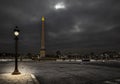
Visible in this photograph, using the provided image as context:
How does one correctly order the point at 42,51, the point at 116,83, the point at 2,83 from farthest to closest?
the point at 42,51 → the point at 116,83 → the point at 2,83

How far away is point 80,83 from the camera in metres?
10.8

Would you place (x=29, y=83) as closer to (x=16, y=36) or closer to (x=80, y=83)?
(x=80, y=83)

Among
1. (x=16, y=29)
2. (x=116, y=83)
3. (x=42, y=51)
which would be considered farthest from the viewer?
(x=42, y=51)

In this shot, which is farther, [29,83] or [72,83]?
[72,83]

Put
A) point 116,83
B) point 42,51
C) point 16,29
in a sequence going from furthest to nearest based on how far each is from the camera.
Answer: point 42,51, point 16,29, point 116,83

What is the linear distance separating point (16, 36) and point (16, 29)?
2.31 ft

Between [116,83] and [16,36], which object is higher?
[16,36]

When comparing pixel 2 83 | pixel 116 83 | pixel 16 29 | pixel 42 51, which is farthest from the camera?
pixel 42 51

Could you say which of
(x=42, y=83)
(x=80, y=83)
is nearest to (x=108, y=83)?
(x=80, y=83)

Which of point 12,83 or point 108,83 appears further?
point 108,83

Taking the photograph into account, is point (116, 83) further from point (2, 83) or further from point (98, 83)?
point (2, 83)

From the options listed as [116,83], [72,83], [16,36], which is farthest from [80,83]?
[16,36]

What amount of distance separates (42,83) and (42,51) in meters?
66.2

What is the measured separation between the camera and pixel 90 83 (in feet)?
35.1
